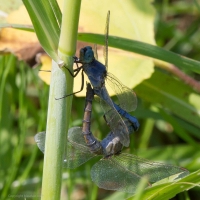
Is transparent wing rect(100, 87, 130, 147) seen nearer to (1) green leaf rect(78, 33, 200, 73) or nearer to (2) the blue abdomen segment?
(2) the blue abdomen segment

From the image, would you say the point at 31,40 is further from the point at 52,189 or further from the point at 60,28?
the point at 52,189

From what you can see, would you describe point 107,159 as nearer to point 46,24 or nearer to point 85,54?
point 85,54

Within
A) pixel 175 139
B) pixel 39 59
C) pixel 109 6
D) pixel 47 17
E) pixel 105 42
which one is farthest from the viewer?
pixel 175 139

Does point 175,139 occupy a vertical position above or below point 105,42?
below

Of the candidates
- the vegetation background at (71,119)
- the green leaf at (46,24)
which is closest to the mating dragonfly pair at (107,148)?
the vegetation background at (71,119)

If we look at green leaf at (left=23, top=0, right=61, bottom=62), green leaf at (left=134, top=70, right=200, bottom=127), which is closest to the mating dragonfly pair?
green leaf at (left=23, top=0, right=61, bottom=62)

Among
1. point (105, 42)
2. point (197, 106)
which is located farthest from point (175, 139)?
point (105, 42)

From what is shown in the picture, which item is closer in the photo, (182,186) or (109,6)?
(182,186)
